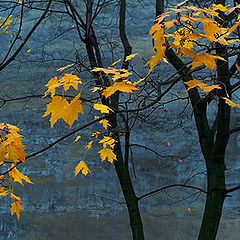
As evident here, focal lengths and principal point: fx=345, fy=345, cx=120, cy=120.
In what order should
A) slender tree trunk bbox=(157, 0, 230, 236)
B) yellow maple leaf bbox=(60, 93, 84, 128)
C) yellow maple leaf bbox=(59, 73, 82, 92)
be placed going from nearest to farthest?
1. yellow maple leaf bbox=(60, 93, 84, 128)
2. yellow maple leaf bbox=(59, 73, 82, 92)
3. slender tree trunk bbox=(157, 0, 230, 236)

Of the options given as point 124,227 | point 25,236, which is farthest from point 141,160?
point 25,236

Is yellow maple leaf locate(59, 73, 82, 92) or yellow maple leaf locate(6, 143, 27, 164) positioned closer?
yellow maple leaf locate(59, 73, 82, 92)

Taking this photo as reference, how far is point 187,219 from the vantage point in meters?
3.30

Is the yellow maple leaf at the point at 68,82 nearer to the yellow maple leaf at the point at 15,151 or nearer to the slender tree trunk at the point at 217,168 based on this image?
the yellow maple leaf at the point at 15,151

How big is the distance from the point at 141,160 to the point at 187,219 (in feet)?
2.46

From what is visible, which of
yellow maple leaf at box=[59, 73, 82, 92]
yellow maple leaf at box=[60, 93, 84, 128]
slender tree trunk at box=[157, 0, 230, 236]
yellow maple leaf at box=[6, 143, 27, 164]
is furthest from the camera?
slender tree trunk at box=[157, 0, 230, 236]

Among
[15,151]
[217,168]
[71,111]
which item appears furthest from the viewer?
[217,168]

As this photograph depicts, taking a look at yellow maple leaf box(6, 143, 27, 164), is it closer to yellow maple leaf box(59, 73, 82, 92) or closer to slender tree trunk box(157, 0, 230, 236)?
yellow maple leaf box(59, 73, 82, 92)

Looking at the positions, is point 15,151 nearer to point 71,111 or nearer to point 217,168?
point 71,111

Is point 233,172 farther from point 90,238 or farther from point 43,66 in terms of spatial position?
point 43,66

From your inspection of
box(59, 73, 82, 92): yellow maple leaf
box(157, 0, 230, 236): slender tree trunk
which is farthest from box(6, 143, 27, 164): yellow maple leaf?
box(157, 0, 230, 236): slender tree trunk

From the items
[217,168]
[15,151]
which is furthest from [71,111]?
[217,168]

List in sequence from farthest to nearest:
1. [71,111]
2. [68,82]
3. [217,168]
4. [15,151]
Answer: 1. [217,168]
2. [15,151]
3. [68,82]
4. [71,111]

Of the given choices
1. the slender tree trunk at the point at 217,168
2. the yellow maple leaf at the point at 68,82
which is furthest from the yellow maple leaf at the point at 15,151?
the slender tree trunk at the point at 217,168
